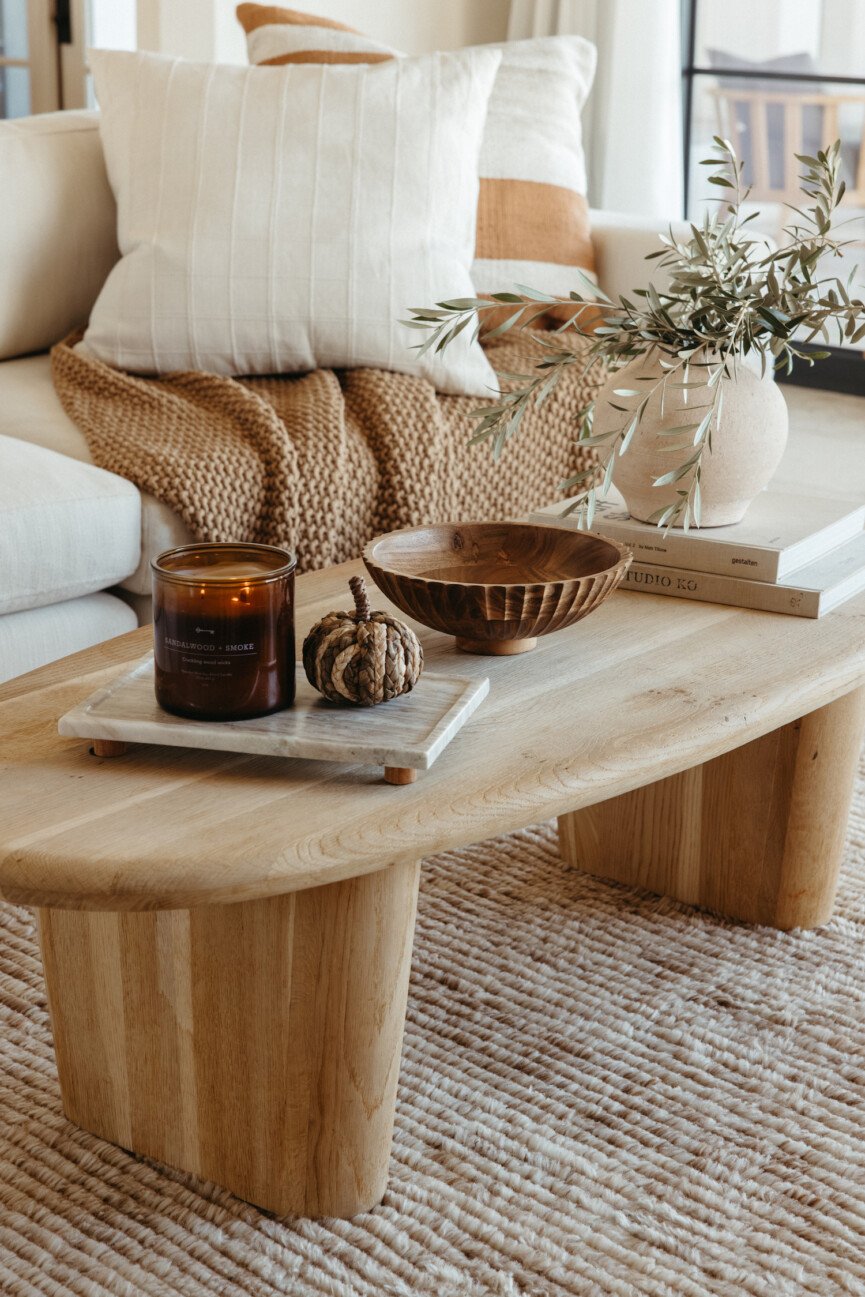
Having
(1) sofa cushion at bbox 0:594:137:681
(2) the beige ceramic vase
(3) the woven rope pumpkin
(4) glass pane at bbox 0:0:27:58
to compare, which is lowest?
(1) sofa cushion at bbox 0:594:137:681

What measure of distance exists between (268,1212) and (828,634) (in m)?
0.64

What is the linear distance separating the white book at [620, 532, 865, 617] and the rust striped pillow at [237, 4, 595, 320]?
118 centimetres

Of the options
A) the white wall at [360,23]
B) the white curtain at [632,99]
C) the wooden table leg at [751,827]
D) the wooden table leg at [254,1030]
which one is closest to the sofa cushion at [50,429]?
the wooden table leg at [751,827]

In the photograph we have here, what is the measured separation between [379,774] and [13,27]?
337 centimetres

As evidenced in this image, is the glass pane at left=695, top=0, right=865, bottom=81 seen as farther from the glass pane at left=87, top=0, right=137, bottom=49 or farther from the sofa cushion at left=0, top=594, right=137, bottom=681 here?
the sofa cushion at left=0, top=594, right=137, bottom=681

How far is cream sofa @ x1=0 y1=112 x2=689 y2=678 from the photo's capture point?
5.38 ft

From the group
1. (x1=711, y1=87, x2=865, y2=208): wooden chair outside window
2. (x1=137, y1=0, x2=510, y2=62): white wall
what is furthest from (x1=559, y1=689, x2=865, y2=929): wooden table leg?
(x1=711, y1=87, x2=865, y2=208): wooden chair outside window

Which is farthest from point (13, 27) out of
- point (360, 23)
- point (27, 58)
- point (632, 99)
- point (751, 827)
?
point (751, 827)

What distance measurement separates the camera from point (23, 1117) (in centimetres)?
114

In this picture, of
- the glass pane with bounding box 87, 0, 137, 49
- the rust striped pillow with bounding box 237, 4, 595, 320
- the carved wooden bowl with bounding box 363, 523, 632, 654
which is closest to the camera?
the carved wooden bowl with bounding box 363, 523, 632, 654

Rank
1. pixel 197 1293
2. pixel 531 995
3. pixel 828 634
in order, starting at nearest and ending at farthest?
pixel 197 1293 → pixel 828 634 → pixel 531 995

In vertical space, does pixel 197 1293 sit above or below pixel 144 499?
below

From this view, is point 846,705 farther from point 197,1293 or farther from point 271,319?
point 271,319

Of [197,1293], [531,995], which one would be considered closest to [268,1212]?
[197,1293]
